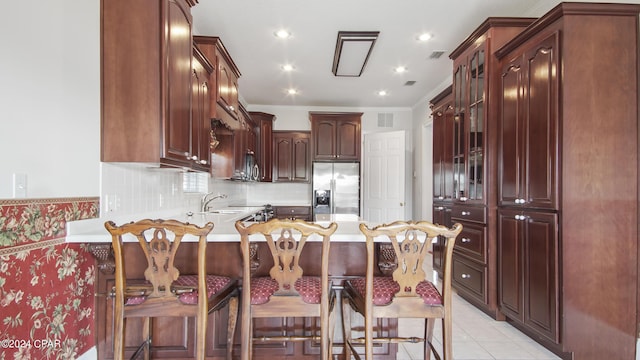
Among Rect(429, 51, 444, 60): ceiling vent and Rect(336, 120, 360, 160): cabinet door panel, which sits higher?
Rect(429, 51, 444, 60): ceiling vent

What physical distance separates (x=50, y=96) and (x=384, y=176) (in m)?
4.85

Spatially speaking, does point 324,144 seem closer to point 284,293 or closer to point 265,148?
point 265,148

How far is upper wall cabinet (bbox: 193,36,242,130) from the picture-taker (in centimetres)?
313

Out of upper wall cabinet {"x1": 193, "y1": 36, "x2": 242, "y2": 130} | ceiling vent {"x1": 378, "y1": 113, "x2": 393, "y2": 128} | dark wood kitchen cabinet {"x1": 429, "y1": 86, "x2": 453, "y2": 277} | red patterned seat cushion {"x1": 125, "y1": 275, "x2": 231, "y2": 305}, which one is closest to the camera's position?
red patterned seat cushion {"x1": 125, "y1": 275, "x2": 231, "y2": 305}

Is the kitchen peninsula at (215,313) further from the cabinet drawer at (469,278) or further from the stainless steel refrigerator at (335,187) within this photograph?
the stainless steel refrigerator at (335,187)

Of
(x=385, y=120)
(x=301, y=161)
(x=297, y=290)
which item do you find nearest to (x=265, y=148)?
(x=301, y=161)

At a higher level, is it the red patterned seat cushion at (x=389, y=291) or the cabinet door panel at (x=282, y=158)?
the cabinet door panel at (x=282, y=158)

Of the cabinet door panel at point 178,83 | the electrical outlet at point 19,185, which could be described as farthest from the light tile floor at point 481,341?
the electrical outlet at point 19,185

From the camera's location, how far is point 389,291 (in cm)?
167

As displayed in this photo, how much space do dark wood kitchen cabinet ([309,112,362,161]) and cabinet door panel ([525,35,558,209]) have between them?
367 cm

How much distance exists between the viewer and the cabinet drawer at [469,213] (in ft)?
9.60

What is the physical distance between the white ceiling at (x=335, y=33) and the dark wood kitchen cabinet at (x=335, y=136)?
25.3 inches

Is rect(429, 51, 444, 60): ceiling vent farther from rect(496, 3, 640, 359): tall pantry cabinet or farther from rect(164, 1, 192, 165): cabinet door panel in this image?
rect(164, 1, 192, 165): cabinet door panel

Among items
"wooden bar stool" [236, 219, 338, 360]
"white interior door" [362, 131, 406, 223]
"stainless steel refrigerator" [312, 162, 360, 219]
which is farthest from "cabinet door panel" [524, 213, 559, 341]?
"stainless steel refrigerator" [312, 162, 360, 219]
